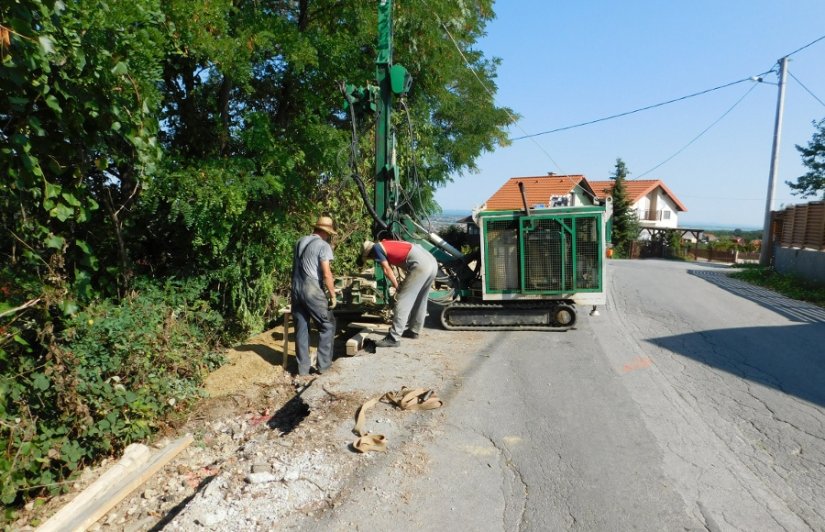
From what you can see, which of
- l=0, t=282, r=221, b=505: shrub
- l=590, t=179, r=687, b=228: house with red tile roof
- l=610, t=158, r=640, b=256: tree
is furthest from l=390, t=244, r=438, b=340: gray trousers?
l=590, t=179, r=687, b=228: house with red tile roof

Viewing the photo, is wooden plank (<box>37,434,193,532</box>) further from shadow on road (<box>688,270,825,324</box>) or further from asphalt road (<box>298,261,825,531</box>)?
shadow on road (<box>688,270,825,324</box>)

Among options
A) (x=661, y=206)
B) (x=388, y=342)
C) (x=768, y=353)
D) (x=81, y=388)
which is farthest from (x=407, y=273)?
(x=661, y=206)

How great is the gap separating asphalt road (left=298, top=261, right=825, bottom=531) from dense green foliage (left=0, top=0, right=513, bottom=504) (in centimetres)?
330

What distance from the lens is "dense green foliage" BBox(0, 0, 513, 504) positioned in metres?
4.39

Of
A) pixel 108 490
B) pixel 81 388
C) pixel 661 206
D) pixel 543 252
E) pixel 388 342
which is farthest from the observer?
pixel 661 206

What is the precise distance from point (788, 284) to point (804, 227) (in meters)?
3.45

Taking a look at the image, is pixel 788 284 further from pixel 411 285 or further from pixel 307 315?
pixel 307 315

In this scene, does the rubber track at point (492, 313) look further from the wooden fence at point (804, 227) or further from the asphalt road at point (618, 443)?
the wooden fence at point (804, 227)

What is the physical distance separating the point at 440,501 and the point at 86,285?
4659 mm

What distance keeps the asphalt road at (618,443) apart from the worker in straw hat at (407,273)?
1.09m

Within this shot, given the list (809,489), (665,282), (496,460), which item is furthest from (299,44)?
(665,282)

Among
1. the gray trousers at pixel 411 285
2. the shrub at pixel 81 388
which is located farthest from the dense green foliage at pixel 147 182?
the gray trousers at pixel 411 285

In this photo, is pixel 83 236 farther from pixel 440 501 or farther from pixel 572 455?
pixel 572 455

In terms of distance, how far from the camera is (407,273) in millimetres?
7328
